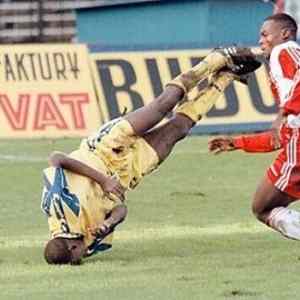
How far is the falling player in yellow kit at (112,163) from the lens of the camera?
11.0m

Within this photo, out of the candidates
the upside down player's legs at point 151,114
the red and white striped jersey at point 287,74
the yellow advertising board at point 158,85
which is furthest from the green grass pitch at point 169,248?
the yellow advertising board at point 158,85

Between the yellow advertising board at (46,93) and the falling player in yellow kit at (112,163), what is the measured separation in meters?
11.6

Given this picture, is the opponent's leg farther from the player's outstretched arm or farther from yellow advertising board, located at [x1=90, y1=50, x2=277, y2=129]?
yellow advertising board, located at [x1=90, y1=50, x2=277, y2=129]

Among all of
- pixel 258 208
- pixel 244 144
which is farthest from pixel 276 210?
pixel 244 144

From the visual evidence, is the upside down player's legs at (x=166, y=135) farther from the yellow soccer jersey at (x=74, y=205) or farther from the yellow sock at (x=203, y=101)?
the yellow soccer jersey at (x=74, y=205)

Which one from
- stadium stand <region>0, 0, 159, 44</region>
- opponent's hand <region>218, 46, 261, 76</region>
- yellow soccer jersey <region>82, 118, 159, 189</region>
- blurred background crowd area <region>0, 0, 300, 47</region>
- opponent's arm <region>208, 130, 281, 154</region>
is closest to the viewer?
opponent's arm <region>208, 130, 281, 154</region>

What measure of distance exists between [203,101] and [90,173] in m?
1.29

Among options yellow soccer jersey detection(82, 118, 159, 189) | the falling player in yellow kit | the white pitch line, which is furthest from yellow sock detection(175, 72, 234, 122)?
the white pitch line

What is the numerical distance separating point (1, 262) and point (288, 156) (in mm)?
2152

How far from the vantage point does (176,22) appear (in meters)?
30.4

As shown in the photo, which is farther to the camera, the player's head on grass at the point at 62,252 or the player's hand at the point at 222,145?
the player's hand at the point at 222,145

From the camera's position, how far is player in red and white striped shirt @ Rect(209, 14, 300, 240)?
421 inches

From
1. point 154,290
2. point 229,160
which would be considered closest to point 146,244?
point 154,290

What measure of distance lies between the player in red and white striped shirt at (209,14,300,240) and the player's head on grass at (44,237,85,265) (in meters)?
1.22
